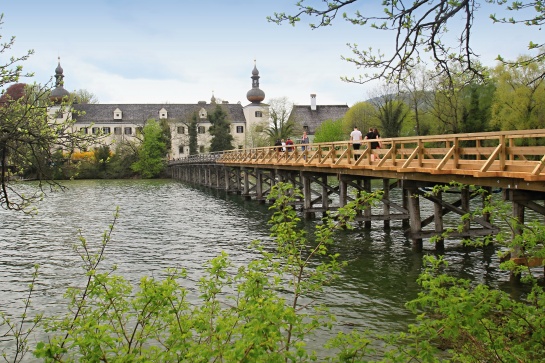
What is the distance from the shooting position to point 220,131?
9088 cm

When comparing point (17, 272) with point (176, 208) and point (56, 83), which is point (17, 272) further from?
point (176, 208)

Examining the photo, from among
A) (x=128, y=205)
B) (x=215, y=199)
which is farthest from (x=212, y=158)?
(x=128, y=205)

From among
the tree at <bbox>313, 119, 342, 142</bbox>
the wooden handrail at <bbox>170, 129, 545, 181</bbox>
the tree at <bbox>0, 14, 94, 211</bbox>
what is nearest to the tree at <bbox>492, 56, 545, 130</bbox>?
the wooden handrail at <bbox>170, 129, 545, 181</bbox>

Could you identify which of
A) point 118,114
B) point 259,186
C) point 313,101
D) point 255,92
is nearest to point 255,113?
point 255,92

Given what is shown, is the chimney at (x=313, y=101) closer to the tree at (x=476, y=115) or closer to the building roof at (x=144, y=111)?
the building roof at (x=144, y=111)

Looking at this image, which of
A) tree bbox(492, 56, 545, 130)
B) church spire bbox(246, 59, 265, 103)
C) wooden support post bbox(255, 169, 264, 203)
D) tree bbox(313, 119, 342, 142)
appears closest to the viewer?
wooden support post bbox(255, 169, 264, 203)

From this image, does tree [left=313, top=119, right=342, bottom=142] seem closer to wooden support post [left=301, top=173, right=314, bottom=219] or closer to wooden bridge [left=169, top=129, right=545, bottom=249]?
wooden bridge [left=169, top=129, right=545, bottom=249]

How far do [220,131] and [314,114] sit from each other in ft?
49.3

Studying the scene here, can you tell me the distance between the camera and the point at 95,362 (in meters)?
5.70

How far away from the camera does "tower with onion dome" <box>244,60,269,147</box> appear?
95.6 metres

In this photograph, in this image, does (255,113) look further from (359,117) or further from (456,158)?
(456,158)

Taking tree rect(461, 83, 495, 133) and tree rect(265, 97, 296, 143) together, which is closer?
tree rect(461, 83, 495, 133)

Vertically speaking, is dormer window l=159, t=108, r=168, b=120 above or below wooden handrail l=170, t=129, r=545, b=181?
above

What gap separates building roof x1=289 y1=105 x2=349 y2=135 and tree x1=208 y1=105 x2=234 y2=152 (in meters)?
9.83
